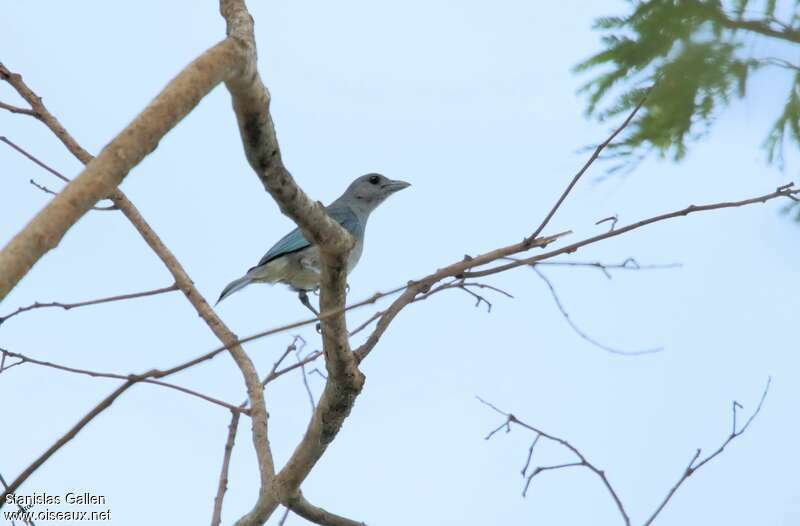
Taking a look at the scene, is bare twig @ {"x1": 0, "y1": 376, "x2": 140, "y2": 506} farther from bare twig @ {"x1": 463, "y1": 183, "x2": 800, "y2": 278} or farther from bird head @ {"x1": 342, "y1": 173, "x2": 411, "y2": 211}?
bird head @ {"x1": 342, "y1": 173, "x2": 411, "y2": 211}

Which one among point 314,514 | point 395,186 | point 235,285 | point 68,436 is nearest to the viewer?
point 68,436

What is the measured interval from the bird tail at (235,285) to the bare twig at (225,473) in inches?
157

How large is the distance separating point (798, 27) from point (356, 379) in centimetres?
281

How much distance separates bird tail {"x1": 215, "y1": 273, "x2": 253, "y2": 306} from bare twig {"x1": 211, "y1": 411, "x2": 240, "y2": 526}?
3.99 m

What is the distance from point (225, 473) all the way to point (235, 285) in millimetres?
4410

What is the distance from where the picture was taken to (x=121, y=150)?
2525 millimetres

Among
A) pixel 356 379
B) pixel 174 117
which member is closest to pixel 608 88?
pixel 174 117

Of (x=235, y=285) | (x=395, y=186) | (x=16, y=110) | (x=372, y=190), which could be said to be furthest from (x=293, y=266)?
(x=16, y=110)

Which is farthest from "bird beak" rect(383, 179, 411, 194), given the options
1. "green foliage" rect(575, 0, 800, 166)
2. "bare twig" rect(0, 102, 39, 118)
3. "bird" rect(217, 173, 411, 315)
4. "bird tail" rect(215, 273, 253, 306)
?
"green foliage" rect(575, 0, 800, 166)

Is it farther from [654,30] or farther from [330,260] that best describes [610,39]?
[330,260]

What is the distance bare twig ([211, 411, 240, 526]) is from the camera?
4.36 meters

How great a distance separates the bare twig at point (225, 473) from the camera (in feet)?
14.3

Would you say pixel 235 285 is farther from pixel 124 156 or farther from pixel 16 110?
pixel 124 156

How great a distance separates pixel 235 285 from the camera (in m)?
9.01
